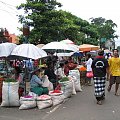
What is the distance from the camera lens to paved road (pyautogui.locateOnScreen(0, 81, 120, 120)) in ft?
30.9

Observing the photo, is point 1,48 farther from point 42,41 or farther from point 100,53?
point 42,41

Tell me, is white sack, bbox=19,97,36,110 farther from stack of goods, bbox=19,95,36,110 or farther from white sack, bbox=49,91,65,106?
white sack, bbox=49,91,65,106

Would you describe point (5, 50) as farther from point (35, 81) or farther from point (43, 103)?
point (43, 103)

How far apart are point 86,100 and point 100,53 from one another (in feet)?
6.46

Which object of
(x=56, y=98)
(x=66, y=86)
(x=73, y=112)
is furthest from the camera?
(x=66, y=86)

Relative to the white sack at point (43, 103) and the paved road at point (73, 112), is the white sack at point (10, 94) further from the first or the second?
the white sack at point (43, 103)

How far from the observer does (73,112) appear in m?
10.1

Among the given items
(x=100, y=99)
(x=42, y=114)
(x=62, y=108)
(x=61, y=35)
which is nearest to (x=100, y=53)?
(x=100, y=99)

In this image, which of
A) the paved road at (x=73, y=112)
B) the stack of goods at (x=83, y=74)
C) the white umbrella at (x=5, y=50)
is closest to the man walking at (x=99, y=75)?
the paved road at (x=73, y=112)

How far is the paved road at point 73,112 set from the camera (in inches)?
371

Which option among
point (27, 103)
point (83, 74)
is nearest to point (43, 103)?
point (27, 103)

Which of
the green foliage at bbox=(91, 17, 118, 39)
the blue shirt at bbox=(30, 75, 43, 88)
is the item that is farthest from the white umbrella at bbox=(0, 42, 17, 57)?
the green foliage at bbox=(91, 17, 118, 39)

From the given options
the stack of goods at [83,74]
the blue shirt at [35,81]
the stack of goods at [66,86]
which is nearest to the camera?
the blue shirt at [35,81]

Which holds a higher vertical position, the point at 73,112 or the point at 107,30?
the point at 107,30
